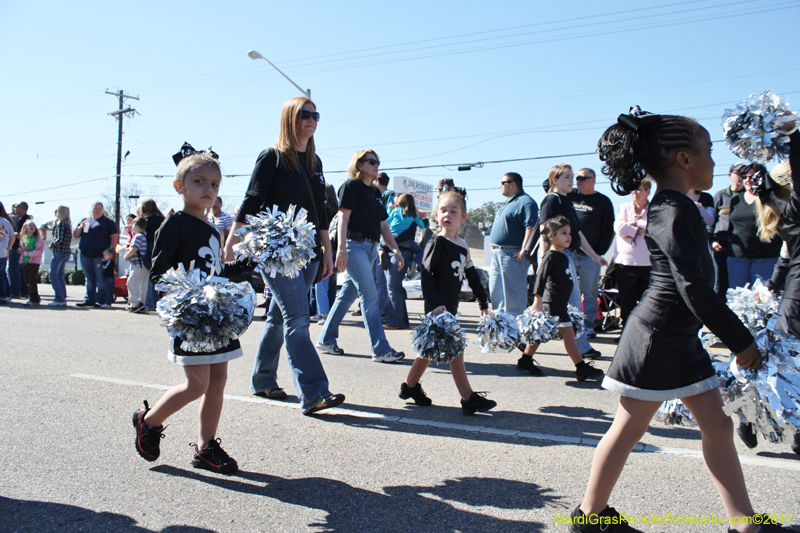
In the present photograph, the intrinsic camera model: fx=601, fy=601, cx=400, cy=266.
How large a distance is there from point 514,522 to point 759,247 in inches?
206

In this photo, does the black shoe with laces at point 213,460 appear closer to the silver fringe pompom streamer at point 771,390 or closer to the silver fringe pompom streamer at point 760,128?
the silver fringe pompom streamer at point 771,390

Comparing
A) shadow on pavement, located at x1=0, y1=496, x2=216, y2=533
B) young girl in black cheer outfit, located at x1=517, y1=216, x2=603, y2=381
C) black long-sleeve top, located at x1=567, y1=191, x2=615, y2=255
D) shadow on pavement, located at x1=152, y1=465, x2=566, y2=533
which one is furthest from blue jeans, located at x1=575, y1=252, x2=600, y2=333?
shadow on pavement, located at x1=0, y1=496, x2=216, y2=533

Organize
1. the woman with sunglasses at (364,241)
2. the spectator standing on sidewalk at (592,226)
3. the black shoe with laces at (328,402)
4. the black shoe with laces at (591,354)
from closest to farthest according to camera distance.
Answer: the black shoe with laces at (328,402), the woman with sunglasses at (364,241), the black shoe with laces at (591,354), the spectator standing on sidewalk at (592,226)

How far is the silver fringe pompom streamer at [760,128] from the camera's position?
3.01 metres

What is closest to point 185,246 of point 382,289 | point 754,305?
point 754,305

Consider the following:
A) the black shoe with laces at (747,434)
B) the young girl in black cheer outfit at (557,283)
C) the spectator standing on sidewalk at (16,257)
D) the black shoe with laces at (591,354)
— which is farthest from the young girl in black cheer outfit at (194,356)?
the spectator standing on sidewalk at (16,257)

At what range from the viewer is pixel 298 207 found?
4.21 metres

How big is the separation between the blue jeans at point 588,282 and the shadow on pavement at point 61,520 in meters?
6.27

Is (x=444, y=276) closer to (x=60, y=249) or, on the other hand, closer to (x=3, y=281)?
(x=60, y=249)

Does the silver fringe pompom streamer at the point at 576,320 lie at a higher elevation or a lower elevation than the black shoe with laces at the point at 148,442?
higher

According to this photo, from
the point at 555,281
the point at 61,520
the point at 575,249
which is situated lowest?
the point at 61,520

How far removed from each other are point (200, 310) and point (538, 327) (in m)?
3.29

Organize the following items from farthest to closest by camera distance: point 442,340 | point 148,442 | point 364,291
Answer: point 364,291 → point 442,340 → point 148,442

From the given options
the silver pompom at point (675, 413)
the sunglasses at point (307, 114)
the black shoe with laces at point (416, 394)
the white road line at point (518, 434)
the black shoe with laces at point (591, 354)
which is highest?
the sunglasses at point (307, 114)
